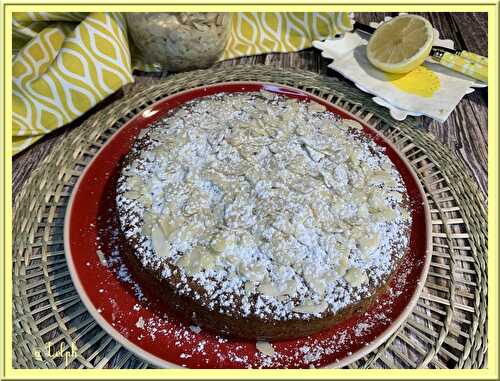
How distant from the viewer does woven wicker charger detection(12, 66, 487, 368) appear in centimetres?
127

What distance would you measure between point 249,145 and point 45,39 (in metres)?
1.17

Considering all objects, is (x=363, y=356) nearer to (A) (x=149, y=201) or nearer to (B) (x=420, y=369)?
(B) (x=420, y=369)

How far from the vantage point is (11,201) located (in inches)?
61.8

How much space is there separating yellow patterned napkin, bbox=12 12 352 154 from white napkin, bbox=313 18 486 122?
35.7 inches

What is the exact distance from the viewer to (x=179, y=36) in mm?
1876

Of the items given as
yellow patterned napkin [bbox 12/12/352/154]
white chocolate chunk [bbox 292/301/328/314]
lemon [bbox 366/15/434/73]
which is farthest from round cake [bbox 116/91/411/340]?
lemon [bbox 366/15/434/73]

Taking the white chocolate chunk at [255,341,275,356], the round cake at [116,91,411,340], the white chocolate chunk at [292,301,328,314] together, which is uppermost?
the round cake at [116,91,411,340]

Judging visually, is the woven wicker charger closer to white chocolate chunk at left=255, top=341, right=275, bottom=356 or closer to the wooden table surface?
the wooden table surface

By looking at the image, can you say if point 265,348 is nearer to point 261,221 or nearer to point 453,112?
point 261,221

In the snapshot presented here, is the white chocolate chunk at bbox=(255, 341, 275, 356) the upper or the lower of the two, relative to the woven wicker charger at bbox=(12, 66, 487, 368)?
lower

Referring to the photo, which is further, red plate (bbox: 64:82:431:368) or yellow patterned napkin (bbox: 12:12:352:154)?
yellow patterned napkin (bbox: 12:12:352:154)

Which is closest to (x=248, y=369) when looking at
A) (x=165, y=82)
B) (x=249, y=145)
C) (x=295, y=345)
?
(x=295, y=345)

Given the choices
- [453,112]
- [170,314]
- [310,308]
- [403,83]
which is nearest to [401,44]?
[403,83]

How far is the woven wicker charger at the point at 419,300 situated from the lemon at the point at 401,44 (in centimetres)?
22
